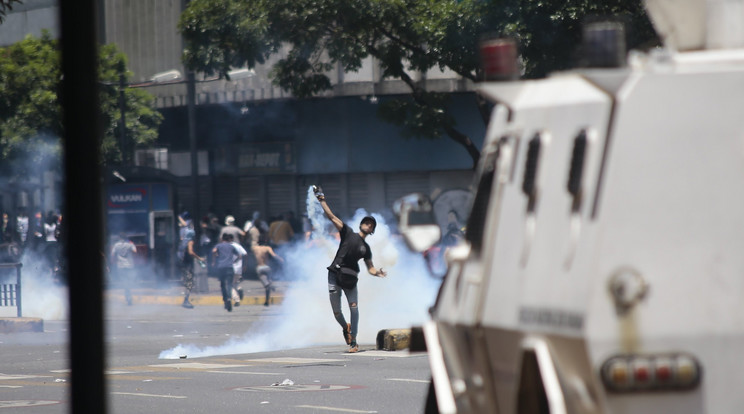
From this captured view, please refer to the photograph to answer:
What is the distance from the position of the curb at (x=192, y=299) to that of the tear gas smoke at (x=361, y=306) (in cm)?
517

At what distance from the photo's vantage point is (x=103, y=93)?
1607 inches

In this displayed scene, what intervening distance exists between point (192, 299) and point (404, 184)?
9.95m

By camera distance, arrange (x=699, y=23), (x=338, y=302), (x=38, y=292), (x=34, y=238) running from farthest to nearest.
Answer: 1. (x=34, y=238)
2. (x=38, y=292)
3. (x=338, y=302)
4. (x=699, y=23)

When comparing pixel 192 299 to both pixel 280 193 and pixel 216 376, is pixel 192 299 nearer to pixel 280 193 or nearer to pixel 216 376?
pixel 280 193

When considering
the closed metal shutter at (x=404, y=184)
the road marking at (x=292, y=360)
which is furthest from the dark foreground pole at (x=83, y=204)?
the closed metal shutter at (x=404, y=184)

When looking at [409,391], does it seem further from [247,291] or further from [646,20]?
[247,291]

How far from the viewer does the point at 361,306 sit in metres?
20.0

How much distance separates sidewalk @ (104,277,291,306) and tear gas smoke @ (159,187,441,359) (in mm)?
5520

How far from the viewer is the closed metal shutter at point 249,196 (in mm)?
39875

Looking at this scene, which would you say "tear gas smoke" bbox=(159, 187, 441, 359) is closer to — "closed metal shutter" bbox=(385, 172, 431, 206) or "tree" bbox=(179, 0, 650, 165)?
"tree" bbox=(179, 0, 650, 165)

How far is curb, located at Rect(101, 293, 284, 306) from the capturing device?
90.6 ft

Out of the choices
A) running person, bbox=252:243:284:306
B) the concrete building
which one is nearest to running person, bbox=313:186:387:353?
running person, bbox=252:243:284:306

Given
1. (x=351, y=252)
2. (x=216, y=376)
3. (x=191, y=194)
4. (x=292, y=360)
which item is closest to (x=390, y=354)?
(x=292, y=360)

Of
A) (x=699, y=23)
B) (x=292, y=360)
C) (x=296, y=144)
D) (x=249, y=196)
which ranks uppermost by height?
(x=296, y=144)
